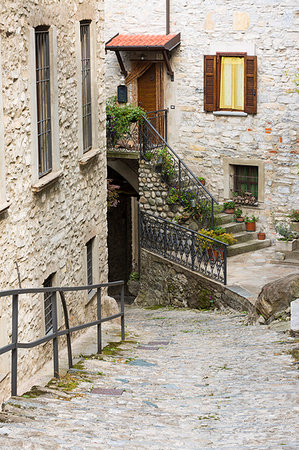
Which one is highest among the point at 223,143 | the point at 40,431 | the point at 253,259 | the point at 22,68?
the point at 22,68

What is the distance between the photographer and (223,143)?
1705 cm

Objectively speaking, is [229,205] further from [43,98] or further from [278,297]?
[43,98]

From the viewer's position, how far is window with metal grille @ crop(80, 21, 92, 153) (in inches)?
414

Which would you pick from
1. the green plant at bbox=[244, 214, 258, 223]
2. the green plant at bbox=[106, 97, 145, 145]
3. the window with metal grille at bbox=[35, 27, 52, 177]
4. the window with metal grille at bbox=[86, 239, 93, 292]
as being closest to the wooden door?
the green plant at bbox=[106, 97, 145, 145]

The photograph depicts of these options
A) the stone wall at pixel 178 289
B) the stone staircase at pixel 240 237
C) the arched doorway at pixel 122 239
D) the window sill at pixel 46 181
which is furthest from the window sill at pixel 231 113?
the window sill at pixel 46 181

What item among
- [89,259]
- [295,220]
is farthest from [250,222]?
[89,259]

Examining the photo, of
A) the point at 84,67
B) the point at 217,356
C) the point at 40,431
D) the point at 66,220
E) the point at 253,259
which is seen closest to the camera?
the point at 40,431

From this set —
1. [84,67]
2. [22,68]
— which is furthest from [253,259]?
[22,68]

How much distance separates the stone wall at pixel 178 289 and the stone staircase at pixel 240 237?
150cm

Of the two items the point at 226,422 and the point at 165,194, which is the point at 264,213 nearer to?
the point at 165,194

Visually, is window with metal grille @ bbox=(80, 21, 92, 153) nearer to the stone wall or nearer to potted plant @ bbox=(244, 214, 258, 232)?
the stone wall

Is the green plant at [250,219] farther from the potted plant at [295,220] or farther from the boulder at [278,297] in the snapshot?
the boulder at [278,297]

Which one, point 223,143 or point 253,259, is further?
point 223,143

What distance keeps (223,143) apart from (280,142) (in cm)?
145
